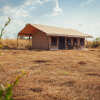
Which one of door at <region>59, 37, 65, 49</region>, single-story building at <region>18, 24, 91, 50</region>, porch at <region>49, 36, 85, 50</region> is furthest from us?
door at <region>59, 37, 65, 49</region>

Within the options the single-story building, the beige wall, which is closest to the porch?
the single-story building

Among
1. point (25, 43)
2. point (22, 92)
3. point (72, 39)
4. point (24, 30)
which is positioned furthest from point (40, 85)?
point (25, 43)

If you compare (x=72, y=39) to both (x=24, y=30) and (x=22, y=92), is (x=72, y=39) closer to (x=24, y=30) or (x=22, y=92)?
(x=24, y=30)

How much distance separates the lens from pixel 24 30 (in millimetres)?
20047

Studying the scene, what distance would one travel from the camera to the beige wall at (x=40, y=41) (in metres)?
18.9

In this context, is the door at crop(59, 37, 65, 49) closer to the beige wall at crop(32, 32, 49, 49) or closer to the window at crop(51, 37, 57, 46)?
the window at crop(51, 37, 57, 46)

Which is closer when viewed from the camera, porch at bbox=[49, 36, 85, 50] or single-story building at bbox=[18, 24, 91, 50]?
single-story building at bbox=[18, 24, 91, 50]

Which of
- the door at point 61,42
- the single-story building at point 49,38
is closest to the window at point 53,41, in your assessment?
the single-story building at point 49,38

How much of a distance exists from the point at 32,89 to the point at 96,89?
5.55 ft

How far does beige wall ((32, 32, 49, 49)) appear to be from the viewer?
18.9m

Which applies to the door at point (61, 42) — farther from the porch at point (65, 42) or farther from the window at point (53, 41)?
the window at point (53, 41)

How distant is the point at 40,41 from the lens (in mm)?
19625

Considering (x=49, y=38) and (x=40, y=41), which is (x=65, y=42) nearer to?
(x=49, y=38)

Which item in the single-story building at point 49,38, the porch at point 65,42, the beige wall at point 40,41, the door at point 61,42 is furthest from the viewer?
the door at point 61,42
